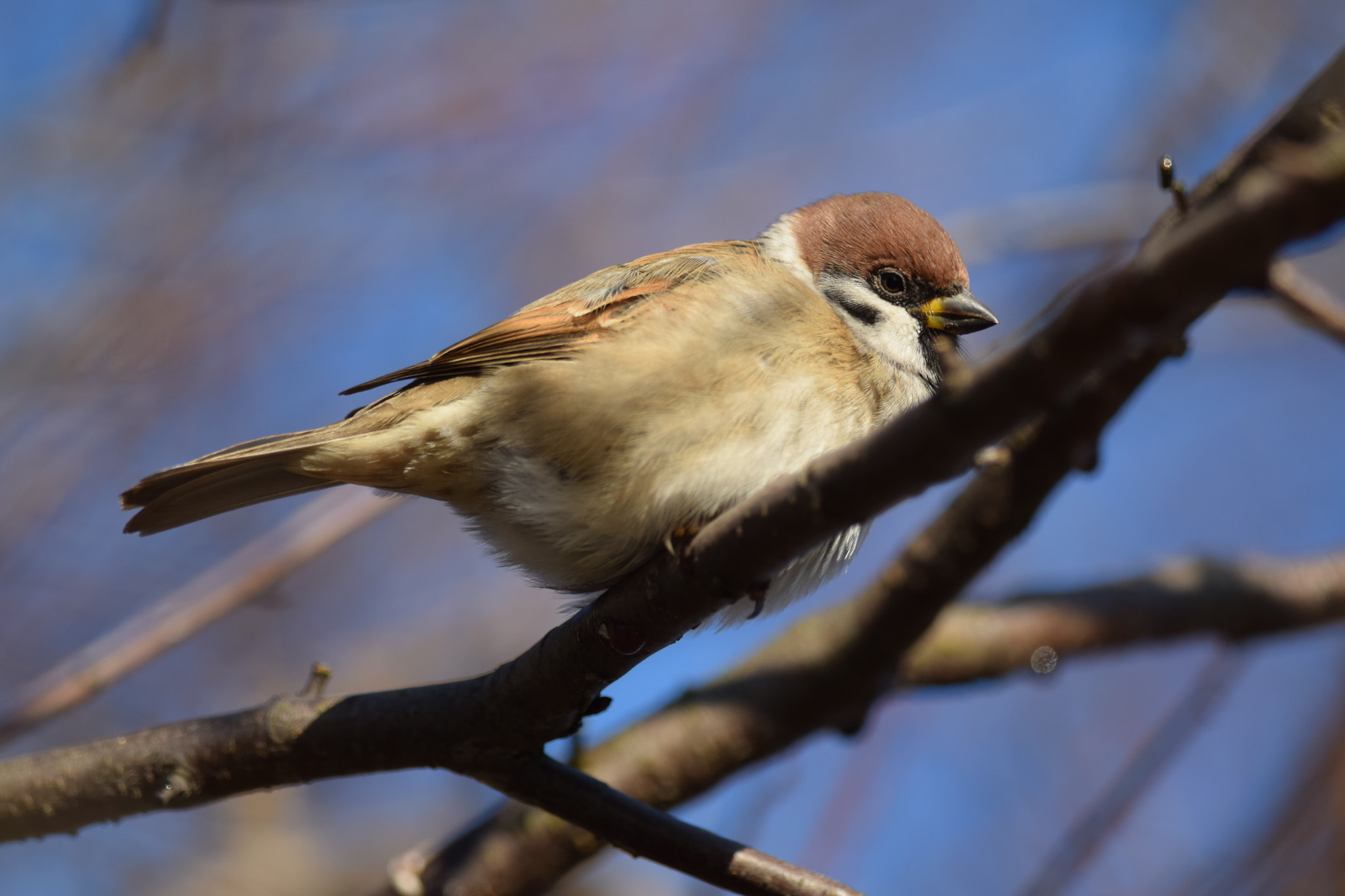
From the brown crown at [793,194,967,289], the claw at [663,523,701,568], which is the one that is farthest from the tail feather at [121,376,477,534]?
the brown crown at [793,194,967,289]

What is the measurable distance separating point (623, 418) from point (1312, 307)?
1588mm

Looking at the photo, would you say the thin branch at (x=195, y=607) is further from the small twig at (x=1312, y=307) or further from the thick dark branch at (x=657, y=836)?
the small twig at (x=1312, y=307)

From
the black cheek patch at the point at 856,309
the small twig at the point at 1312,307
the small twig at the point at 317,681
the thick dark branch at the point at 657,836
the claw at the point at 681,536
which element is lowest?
the thick dark branch at the point at 657,836

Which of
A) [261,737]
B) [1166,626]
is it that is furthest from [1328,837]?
[261,737]

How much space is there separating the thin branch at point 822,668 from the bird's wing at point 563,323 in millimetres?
1444

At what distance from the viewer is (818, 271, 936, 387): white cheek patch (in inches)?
131

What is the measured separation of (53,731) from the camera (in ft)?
18.2

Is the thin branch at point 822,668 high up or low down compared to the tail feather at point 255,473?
A: down

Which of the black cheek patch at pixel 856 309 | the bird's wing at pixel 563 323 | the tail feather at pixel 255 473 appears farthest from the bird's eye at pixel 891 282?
the tail feather at pixel 255 473

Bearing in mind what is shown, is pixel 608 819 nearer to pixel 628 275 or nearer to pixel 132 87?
pixel 628 275

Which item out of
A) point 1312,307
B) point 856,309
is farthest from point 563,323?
point 1312,307

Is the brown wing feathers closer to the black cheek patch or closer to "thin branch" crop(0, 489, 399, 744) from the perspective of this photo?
"thin branch" crop(0, 489, 399, 744)

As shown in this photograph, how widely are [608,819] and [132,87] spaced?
4.19m

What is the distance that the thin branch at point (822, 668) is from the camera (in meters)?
3.58
